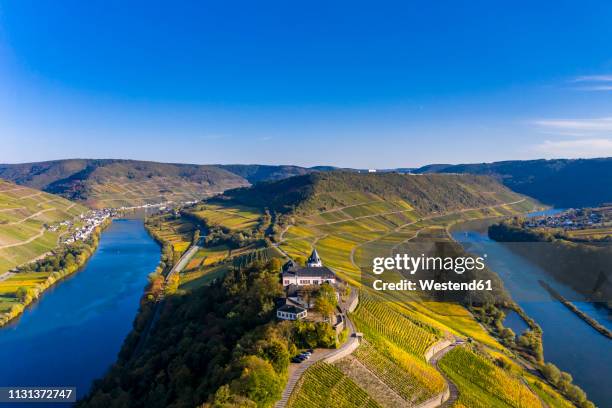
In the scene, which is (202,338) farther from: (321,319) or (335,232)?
(335,232)

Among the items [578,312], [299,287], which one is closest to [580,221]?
[578,312]

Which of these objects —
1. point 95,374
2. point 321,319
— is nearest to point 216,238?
point 95,374

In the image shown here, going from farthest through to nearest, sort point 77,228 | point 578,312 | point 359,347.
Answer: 1. point 77,228
2. point 578,312
3. point 359,347

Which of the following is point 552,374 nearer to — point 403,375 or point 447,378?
point 447,378

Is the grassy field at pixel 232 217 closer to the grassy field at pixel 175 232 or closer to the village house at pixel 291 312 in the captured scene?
the grassy field at pixel 175 232

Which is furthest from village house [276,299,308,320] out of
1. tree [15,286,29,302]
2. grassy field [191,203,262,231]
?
grassy field [191,203,262,231]
